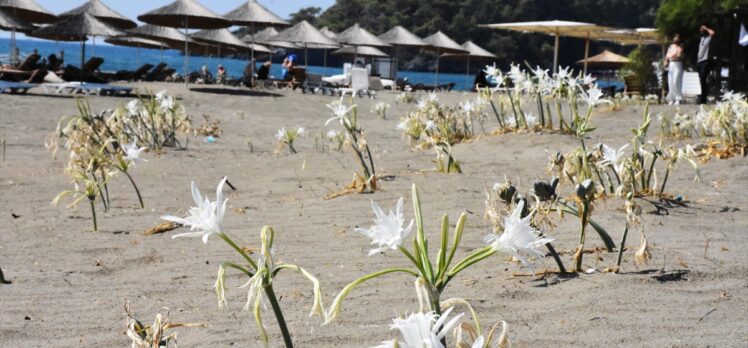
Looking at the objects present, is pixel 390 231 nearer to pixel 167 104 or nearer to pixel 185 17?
pixel 167 104

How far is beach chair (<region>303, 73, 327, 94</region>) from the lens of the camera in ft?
69.3

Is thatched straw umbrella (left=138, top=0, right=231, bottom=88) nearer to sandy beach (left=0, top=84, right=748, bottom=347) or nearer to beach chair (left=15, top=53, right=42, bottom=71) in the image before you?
beach chair (left=15, top=53, right=42, bottom=71)

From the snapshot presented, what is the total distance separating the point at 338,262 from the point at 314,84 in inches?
759

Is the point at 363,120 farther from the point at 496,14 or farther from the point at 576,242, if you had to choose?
the point at 496,14

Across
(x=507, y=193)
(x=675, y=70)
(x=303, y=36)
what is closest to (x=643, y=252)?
(x=507, y=193)

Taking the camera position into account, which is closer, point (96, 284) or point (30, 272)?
point (96, 284)

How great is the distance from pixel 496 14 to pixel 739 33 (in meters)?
67.1

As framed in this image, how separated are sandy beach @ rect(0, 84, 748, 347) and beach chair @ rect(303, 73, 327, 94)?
47.9 ft

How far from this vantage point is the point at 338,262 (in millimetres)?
3262

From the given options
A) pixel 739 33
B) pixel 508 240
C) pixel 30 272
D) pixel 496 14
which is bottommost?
pixel 30 272

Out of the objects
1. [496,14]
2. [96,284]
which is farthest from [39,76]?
[496,14]

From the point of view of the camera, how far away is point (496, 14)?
263 ft

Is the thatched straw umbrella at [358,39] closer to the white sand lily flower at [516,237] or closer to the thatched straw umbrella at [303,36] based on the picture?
the thatched straw umbrella at [303,36]

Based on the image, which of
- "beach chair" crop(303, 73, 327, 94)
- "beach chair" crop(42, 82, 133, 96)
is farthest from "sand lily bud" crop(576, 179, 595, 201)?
"beach chair" crop(303, 73, 327, 94)
